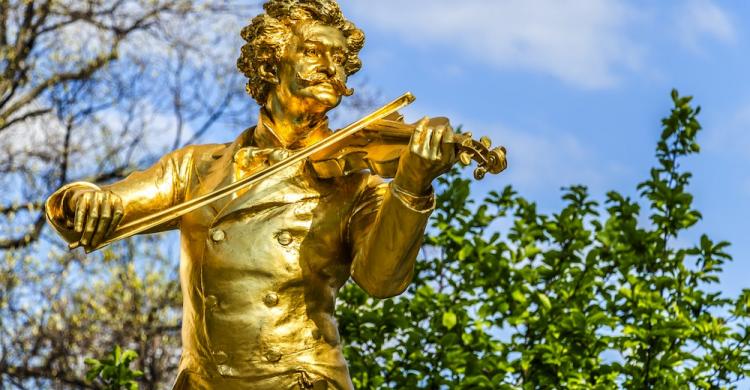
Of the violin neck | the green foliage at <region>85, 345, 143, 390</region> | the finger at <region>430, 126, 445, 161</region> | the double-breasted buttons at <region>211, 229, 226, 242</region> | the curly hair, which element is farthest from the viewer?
the green foliage at <region>85, 345, 143, 390</region>

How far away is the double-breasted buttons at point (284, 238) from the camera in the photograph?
484 cm

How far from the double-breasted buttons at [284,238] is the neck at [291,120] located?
14.3 inches

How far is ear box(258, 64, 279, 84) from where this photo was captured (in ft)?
16.6

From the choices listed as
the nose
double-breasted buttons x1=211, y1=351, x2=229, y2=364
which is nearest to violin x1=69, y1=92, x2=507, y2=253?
the nose

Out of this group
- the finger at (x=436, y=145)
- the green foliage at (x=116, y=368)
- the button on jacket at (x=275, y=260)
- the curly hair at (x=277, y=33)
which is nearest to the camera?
the finger at (x=436, y=145)

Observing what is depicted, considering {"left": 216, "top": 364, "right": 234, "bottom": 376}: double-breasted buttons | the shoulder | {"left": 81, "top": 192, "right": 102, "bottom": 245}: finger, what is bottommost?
{"left": 216, "top": 364, "right": 234, "bottom": 376}: double-breasted buttons

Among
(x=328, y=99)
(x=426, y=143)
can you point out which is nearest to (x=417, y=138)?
(x=426, y=143)

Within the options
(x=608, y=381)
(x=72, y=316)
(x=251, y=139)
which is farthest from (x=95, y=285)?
(x=251, y=139)

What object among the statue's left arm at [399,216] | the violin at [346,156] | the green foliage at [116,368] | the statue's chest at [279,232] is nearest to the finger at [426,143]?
the statue's left arm at [399,216]

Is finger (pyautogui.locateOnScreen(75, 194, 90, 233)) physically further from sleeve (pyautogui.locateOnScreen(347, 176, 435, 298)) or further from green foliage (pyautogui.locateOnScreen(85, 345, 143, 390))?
green foliage (pyautogui.locateOnScreen(85, 345, 143, 390))

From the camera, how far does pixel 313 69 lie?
500 cm

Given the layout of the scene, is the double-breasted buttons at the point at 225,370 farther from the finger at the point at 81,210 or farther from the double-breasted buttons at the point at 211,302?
the finger at the point at 81,210

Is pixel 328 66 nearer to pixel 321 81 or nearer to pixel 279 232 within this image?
pixel 321 81

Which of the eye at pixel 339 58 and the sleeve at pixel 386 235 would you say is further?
the eye at pixel 339 58
